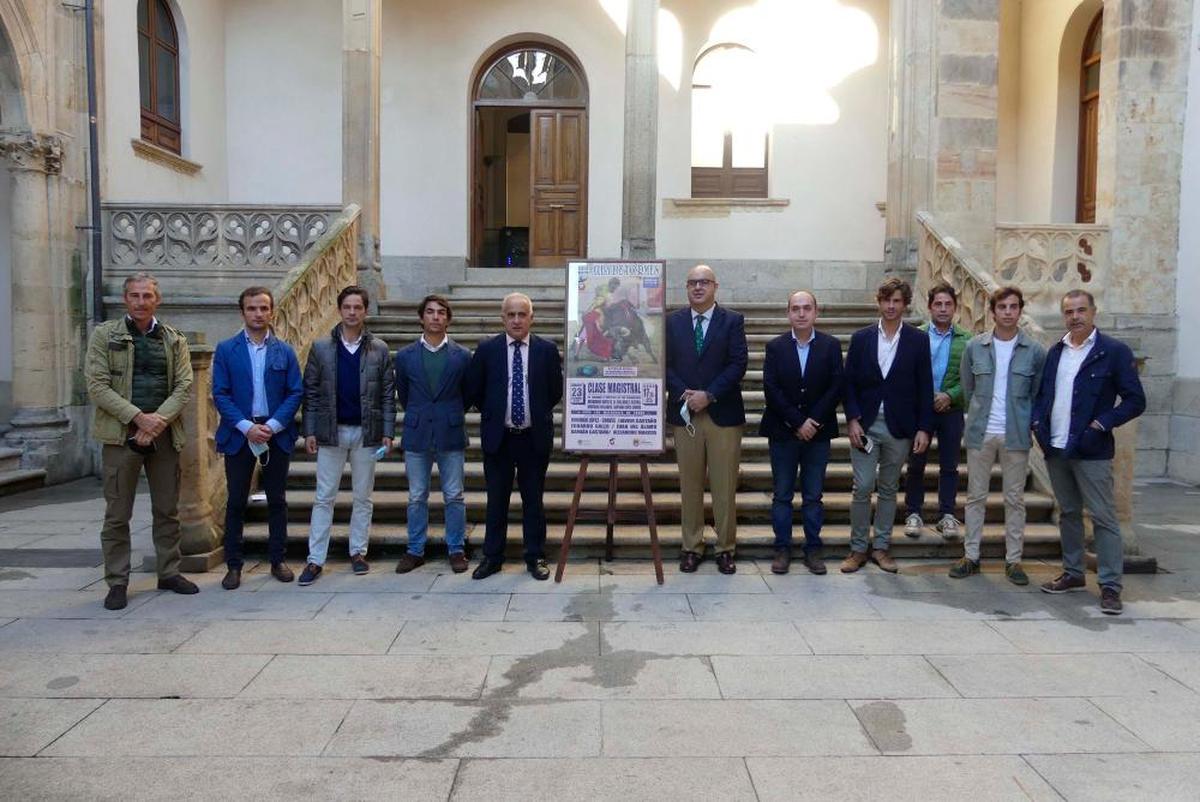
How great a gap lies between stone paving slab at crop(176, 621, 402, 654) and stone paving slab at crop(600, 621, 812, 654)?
1294 millimetres

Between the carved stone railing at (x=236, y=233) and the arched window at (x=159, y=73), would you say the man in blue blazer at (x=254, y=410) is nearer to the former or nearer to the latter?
the carved stone railing at (x=236, y=233)

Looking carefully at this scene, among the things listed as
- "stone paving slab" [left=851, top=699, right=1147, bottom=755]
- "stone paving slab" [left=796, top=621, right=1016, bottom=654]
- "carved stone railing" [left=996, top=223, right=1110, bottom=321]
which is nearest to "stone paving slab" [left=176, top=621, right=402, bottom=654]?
"stone paving slab" [left=796, top=621, right=1016, bottom=654]

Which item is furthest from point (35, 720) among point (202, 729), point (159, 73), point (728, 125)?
point (728, 125)

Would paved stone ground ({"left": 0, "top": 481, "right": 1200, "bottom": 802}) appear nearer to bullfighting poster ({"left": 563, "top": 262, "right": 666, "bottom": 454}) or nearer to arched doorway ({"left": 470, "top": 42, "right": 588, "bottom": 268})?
bullfighting poster ({"left": 563, "top": 262, "right": 666, "bottom": 454})

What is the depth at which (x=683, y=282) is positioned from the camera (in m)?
13.1

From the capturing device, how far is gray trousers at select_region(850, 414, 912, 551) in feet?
20.0

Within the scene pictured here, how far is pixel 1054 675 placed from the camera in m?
4.31

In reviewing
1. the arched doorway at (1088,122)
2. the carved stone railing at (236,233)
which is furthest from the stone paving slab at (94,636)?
the arched doorway at (1088,122)

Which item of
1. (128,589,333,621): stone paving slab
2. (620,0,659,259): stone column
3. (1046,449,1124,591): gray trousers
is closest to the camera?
(128,589,333,621): stone paving slab

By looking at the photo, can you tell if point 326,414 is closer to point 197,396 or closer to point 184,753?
point 197,396

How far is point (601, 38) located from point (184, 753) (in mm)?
12566

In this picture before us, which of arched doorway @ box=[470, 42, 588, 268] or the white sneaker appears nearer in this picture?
the white sneaker

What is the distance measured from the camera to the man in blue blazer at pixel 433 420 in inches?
237

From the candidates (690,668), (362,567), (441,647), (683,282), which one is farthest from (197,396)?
(683,282)
